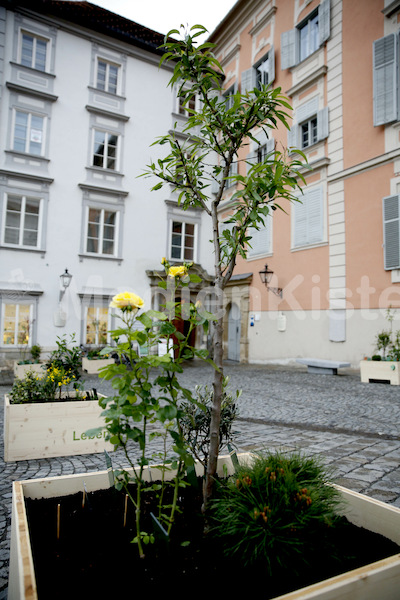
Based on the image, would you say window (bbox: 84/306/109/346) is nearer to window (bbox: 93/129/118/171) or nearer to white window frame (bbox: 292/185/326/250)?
window (bbox: 93/129/118/171)

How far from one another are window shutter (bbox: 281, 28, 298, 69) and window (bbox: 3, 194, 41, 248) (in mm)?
9088

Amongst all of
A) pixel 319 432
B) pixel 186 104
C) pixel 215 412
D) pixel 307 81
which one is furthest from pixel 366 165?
pixel 215 412

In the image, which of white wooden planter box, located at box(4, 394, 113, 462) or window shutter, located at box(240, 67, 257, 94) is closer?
white wooden planter box, located at box(4, 394, 113, 462)

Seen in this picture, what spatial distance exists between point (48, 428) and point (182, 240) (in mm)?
12049

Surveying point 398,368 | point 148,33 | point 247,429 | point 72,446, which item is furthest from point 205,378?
point 148,33

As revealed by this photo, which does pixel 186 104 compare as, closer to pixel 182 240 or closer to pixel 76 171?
pixel 76 171

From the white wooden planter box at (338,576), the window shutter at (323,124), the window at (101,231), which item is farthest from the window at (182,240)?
the white wooden planter box at (338,576)

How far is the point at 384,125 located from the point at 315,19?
16.9 ft

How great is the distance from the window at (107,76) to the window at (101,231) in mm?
4339

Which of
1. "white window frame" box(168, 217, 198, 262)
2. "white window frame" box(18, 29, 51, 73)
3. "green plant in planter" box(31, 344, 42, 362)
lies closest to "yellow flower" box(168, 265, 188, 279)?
"green plant in planter" box(31, 344, 42, 362)

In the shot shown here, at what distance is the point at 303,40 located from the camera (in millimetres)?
13180

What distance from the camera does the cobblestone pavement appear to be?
321 cm

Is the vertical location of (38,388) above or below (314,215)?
below

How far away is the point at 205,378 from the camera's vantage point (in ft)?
35.2
